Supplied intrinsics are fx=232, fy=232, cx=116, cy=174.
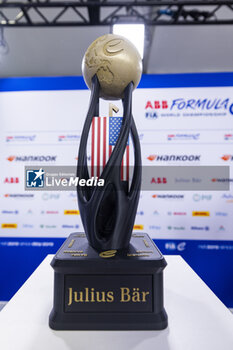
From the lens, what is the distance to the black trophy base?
0.76m

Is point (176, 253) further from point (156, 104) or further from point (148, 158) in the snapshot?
point (156, 104)

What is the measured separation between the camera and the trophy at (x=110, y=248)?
77cm

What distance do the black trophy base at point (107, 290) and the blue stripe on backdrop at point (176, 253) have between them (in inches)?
61.5

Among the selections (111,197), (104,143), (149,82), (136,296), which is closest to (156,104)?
(149,82)

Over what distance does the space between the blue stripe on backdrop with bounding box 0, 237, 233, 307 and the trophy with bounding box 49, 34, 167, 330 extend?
1.39 m

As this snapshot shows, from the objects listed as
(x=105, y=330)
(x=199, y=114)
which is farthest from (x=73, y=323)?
(x=199, y=114)

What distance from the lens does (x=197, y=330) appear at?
0.73 meters

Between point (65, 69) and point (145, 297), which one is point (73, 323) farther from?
point (65, 69)

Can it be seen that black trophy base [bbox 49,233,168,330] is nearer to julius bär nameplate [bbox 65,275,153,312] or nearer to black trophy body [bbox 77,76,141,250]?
julius bär nameplate [bbox 65,275,153,312]

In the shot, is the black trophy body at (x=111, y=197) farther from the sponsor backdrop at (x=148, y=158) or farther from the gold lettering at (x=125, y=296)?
the sponsor backdrop at (x=148, y=158)

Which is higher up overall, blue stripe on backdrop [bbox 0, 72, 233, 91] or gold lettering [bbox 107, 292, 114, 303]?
blue stripe on backdrop [bbox 0, 72, 233, 91]

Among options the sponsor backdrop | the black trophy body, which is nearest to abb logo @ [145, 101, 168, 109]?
the sponsor backdrop

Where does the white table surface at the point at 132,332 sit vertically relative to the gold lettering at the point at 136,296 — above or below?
below

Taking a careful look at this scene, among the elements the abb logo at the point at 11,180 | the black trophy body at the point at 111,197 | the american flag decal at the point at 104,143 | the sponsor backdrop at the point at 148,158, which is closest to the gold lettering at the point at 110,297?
the black trophy body at the point at 111,197
